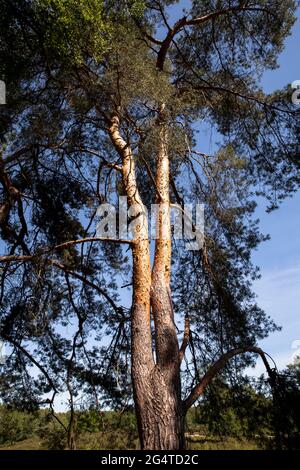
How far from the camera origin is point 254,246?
6.57 metres

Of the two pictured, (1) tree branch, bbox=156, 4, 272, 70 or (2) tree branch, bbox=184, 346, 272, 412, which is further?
(1) tree branch, bbox=156, 4, 272, 70

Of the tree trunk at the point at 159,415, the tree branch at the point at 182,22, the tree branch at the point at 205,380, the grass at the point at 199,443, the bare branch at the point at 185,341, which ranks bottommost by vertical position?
the grass at the point at 199,443

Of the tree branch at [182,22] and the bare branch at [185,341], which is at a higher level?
the tree branch at [182,22]

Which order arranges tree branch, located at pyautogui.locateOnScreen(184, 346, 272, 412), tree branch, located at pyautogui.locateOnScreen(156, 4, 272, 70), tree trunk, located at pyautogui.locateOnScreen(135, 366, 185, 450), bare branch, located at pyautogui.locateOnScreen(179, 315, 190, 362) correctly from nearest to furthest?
tree trunk, located at pyautogui.locateOnScreen(135, 366, 185, 450) < tree branch, located at pyautogui.locateOnScreen(184, 346, 272, 412) < bare branch, located at pyautogui.locateOnScreen(179, 315, 190, 362) < tree branch, located at pyautogui.locateOnScreen(156, 4, 272, 70)

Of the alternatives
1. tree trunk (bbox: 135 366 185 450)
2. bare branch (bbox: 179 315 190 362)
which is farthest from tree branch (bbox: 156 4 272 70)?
tree trunk (bbox: 135 366 185 450)

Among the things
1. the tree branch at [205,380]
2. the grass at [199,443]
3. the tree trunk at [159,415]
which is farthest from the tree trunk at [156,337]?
the grass at [199,443]

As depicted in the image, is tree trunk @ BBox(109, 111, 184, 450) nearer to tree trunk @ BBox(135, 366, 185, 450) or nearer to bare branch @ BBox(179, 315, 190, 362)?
tree trunk @ BBox(135, 366, 185, 450)

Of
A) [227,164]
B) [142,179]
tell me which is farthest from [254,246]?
[142,179]

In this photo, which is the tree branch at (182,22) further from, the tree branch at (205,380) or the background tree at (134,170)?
the tree branch at (205,380)

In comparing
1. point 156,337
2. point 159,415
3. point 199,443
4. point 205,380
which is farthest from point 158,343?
point 199,443

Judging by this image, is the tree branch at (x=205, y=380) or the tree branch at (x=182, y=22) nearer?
the tree branch at (x=205, y=380)

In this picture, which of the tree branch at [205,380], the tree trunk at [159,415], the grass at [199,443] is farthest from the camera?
the grass at [199,443]

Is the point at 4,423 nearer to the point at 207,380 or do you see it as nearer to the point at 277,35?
the point at 207,380

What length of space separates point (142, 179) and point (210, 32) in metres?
2.69
